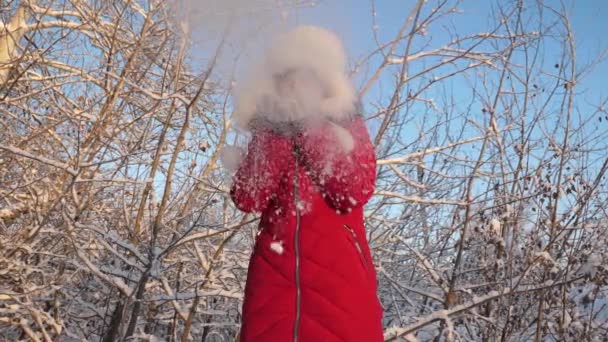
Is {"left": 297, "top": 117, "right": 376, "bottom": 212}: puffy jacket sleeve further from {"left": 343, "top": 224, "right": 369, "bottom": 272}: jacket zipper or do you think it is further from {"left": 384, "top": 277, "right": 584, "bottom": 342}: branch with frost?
{"left": 384, "top": 277, "right": 584, "bottom": 342}: branch with frost

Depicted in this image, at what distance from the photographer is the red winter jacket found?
81 centimetres

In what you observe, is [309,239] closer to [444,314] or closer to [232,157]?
[232,157]

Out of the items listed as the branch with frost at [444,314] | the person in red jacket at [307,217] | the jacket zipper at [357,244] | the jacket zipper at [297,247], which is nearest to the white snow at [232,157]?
the person in red jacket at [307,217]

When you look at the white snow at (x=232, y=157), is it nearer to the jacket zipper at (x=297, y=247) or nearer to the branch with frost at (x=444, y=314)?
the jacket zipper at (x=297, y=247)

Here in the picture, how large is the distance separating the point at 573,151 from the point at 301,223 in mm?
3187

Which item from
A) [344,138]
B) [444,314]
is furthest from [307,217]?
[444,314]

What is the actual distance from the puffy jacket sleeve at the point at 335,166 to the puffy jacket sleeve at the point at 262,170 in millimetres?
39

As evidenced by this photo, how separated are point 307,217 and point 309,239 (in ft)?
0.14

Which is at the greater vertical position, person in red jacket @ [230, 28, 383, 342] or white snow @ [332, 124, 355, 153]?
white snow @ [332, 124, 355, 153]

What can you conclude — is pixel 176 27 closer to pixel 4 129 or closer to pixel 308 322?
pixel 308 322

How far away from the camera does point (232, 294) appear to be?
2373mm

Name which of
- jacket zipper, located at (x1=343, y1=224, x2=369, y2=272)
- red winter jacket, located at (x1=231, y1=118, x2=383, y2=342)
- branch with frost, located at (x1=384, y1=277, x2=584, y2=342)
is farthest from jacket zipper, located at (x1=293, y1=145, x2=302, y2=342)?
Answer: branch with frost, located at (x1=384, y1=277, x2=584, y2=342)

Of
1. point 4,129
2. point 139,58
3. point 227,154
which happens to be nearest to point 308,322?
point 227,154

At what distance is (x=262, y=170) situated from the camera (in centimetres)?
90
